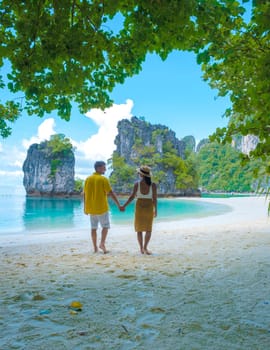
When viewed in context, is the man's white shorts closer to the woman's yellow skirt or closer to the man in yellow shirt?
the man in yellow shirt

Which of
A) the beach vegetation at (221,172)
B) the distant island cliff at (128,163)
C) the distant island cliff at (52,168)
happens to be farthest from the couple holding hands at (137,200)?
the beach vegetation at (221,172)

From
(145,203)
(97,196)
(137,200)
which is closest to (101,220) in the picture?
(97,196)

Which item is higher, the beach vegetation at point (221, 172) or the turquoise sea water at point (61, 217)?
the beach vegetation at point (221, 172)

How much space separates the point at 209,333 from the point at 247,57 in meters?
3.56

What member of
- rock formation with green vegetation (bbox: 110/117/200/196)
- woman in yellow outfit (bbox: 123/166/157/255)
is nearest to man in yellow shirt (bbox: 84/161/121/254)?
woman in yellow outfit (bbox: 123/166/157/255)

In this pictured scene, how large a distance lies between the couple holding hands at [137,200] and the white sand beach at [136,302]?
0.58m

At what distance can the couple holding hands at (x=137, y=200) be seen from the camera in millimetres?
5305

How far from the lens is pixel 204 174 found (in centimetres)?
10712

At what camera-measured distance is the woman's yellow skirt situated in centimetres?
530

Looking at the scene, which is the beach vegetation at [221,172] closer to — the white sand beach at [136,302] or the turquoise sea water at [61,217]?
the turquoise sea water at [61,217]

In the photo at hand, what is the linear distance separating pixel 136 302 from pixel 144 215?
2.59 m

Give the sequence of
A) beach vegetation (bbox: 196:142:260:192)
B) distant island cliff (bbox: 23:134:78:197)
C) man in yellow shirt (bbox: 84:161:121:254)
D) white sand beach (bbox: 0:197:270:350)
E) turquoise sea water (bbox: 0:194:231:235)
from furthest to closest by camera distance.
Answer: beach vegetation (bbox: 196:142:260:192) < distant island cliff (bbox: 23:134:78:197) < turquoise sea water (bbox: 0:194:231:235) < man in yellow shirt (bbox: 84:161:121:254) < white sand beach (bbox: 0:197:270:350)

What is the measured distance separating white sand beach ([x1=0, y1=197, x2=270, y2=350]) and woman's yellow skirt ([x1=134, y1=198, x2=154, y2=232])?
579 millimetres

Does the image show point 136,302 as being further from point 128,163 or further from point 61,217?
point 128,163
